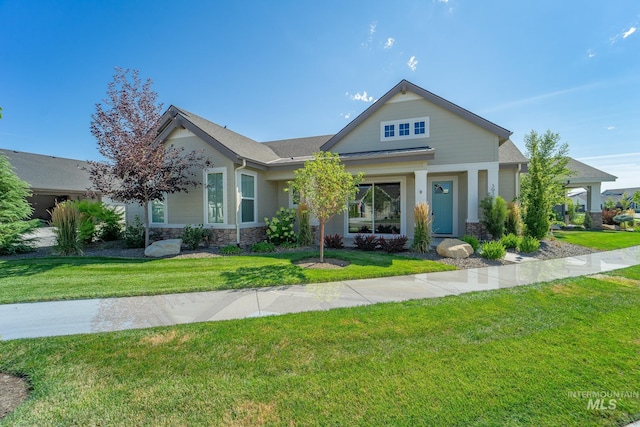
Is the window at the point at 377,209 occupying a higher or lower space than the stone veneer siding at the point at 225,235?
higher

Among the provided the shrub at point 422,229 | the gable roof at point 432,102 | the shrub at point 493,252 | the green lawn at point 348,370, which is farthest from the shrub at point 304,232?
the green lawn at point 348,370

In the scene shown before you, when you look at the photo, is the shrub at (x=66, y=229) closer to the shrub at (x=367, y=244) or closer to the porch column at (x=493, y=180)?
the shrub at (x=367, y=244)

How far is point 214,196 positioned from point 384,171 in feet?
22.3

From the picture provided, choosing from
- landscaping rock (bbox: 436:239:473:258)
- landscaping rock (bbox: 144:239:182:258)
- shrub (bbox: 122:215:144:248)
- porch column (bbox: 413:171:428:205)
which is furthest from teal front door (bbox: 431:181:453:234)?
shrub (bbox: 122:215:144:248)

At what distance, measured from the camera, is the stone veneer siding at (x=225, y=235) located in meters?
10.3

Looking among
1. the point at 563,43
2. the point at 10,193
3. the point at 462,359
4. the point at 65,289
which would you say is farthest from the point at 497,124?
the point at 10,193

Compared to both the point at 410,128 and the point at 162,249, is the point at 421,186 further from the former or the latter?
the point at 162,249

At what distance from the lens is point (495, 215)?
33.4 ft

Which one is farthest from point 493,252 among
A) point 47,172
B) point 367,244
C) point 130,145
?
point 47,172

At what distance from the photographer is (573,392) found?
2348mm

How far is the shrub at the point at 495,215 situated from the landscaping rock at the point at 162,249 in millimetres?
11626

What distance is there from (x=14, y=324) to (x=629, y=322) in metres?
8.68

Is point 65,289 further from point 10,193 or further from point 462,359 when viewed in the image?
point 10,193

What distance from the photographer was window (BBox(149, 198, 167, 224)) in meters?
11.3
